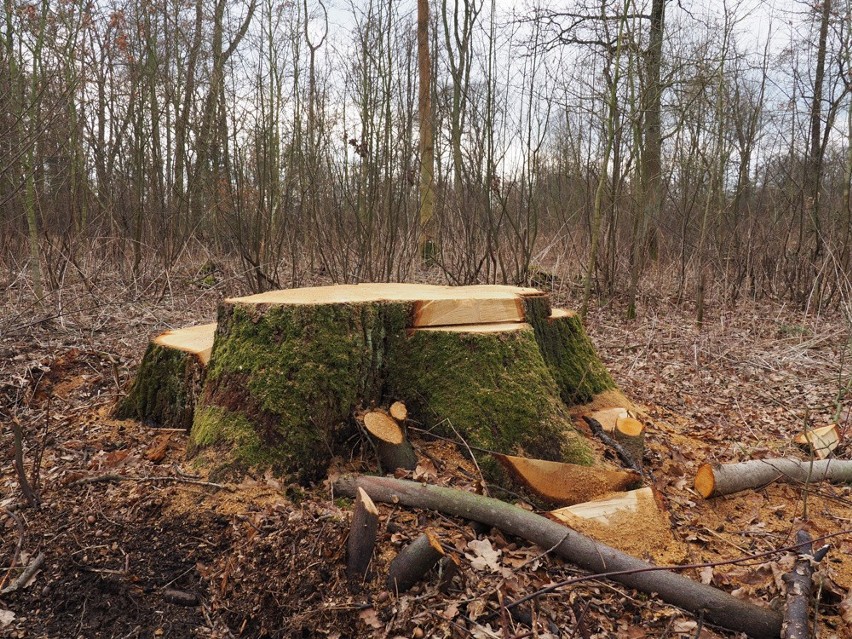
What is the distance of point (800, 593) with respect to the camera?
1.76m

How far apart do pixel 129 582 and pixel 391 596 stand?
0.90 meters

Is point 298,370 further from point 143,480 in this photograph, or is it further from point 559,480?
point 559,480

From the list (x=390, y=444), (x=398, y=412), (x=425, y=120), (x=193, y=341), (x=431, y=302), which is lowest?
(x=390, y=444)

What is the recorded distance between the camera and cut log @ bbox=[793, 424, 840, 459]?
10.5 ft

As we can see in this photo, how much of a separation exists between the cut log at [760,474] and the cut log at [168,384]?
260 centimetres

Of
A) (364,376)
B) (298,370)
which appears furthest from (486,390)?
(298,370)

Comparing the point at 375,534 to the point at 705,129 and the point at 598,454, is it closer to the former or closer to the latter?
the point at 598,454

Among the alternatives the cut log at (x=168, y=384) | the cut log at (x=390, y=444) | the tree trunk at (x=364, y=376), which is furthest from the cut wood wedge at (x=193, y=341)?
the cut log at (x=390, y=444)

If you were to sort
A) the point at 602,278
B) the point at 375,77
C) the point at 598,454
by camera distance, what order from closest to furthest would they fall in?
the point at 598,454 < the point at 375,77 < the point at 602,278

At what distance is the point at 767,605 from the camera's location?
1854mm

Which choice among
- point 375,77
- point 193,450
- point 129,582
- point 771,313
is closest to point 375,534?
point 129,582

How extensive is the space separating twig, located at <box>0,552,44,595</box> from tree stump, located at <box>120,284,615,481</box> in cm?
64

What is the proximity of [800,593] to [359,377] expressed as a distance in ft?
6.14

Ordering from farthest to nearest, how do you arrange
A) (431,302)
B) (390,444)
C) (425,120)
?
(425,120)
(431,302)
(390,444)
